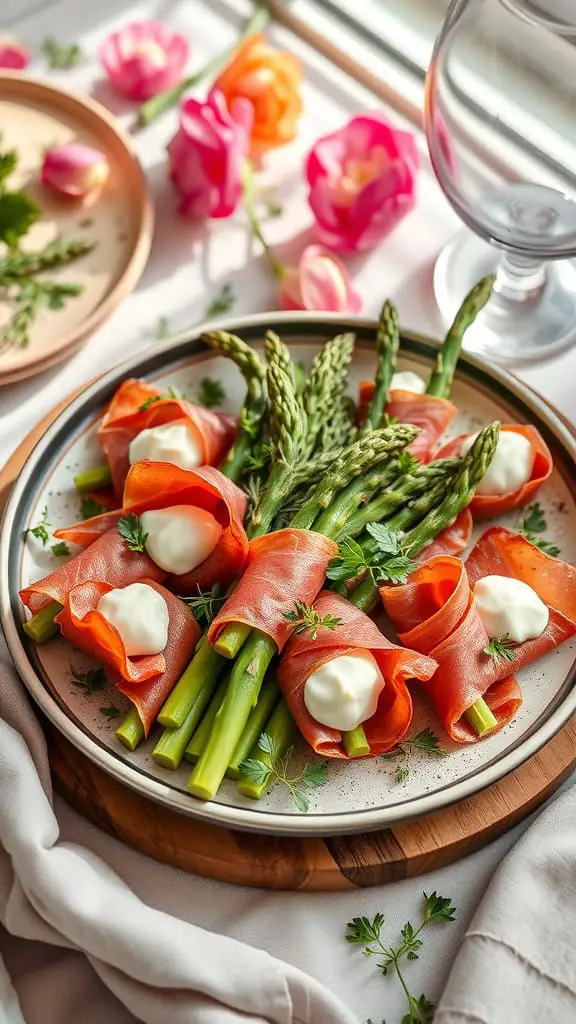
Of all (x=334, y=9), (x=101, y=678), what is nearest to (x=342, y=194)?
(x=334, y=9)

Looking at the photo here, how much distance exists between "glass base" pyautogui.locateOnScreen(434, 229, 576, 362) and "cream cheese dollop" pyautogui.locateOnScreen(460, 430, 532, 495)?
0.37 metres

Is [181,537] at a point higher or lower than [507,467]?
lower

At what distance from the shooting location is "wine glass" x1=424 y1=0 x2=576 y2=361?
7.27ft

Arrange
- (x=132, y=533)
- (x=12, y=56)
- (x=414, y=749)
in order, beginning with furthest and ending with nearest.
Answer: (x=12, y=56)
(x=132, y=533)
(x=414, y=749)

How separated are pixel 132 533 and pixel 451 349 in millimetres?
820

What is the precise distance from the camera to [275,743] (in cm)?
188

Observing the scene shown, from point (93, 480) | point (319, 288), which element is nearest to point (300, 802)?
point (93, 480)

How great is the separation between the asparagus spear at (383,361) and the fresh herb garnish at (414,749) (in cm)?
64

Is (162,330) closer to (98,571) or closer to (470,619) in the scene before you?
(98,571)

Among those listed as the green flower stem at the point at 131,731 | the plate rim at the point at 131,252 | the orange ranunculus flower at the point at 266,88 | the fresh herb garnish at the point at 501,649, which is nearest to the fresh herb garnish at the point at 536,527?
the fresh herb garnish at the point at 501,649

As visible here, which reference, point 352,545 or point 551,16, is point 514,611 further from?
point 551,16

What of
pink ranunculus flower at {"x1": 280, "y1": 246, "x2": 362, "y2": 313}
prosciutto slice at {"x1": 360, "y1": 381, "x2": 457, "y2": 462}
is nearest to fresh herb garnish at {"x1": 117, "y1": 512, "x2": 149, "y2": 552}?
prosciutto slice at {"x1": 360, "y1": 381, "x2": 457, "y2": 462}

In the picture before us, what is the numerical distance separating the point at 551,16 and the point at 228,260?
3.27 ft

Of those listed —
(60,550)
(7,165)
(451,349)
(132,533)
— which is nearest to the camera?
(132,533)
